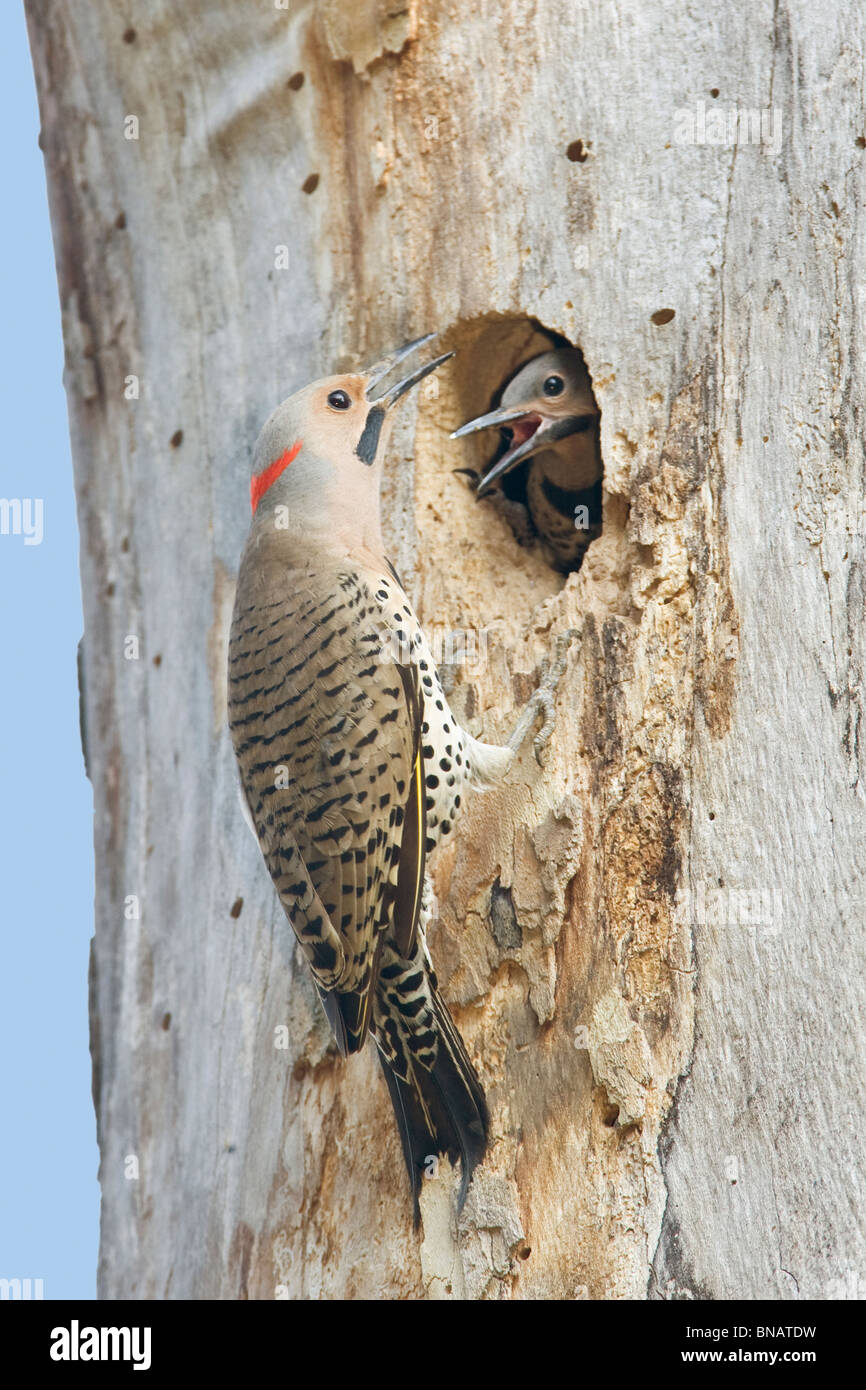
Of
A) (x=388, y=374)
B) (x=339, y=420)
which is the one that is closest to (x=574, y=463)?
(x=388, y=374)

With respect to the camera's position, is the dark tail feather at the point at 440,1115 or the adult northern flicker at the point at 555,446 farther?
the adult northern flicker at the point at 555,446

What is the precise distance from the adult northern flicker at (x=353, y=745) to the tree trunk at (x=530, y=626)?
10 centimetres

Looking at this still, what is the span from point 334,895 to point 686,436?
1217 mm

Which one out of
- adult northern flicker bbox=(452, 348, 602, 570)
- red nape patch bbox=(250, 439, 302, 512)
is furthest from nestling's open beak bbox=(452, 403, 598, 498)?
red nape patch bbox=(250, 439, 302, 512)

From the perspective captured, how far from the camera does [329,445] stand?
3463mm

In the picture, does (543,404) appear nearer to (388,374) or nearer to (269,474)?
(388,374)

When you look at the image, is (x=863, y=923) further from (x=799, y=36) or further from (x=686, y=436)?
(x=799, y=36)

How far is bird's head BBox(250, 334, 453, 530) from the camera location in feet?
11.3

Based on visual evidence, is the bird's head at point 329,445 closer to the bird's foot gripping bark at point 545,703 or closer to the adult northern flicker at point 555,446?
the adult northern flicker at point 555,446

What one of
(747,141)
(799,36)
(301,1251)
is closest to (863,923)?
(301,1251)

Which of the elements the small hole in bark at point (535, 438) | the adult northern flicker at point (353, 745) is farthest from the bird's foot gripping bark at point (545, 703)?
the small hole in bark at point (535, 438)

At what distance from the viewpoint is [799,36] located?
11.0 ft

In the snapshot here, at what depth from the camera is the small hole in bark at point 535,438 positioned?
3.79 meters

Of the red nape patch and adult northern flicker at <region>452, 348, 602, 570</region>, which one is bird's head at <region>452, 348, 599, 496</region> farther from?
the red nape patch
